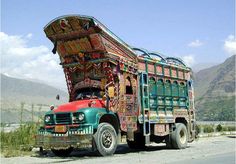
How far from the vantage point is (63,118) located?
13305 millimetres

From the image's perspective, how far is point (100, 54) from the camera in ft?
47.2

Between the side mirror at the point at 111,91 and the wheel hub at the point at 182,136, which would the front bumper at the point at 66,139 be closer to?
the side mirror at the point at 111,91

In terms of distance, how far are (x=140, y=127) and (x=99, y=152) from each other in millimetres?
3072

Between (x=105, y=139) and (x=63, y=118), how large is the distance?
147 cm

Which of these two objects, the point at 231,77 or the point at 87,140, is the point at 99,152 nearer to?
the point at 87,140

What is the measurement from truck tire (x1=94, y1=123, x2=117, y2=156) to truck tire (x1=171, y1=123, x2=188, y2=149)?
383cm

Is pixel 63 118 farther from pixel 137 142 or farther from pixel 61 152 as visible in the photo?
pixel 137 142

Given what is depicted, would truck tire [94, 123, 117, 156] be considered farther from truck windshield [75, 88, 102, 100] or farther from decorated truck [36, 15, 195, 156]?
truck windshield [75, 88, 102, 100]

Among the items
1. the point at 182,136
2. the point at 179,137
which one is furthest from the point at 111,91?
the point at 182,136


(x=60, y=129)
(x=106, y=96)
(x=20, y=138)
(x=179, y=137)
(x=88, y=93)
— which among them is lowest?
(x=179, y=137)

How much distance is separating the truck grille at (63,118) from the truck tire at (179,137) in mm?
5188

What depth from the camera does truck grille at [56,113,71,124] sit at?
43.2ft

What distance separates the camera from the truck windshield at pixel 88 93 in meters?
14.6

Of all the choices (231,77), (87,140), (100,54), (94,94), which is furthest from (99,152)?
(231,77)
